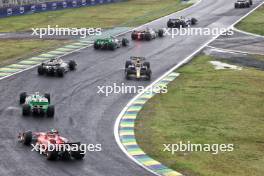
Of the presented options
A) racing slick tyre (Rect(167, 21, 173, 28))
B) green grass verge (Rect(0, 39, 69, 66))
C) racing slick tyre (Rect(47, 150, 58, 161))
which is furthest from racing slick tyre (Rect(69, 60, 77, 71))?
racing slick tyre (Rect(167, 21, 173, 28))

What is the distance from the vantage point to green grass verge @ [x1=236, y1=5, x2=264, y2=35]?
7069 cm

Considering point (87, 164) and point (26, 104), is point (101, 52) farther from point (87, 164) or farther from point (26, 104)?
point (87, 164)

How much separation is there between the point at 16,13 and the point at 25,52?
23992 mm

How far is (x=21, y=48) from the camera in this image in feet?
192

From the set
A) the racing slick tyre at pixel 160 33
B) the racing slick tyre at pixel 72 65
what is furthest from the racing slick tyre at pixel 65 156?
the racing slick tyre at pixel 160 33

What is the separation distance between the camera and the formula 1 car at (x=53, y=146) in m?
28.2

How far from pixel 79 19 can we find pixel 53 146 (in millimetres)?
50875

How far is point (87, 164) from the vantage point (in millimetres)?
28203

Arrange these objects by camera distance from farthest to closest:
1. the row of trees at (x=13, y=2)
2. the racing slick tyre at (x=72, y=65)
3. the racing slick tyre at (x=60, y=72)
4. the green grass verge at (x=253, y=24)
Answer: the row of trees at (x=13, y=2) < the green grass verge at (x=253, y=24) < the racing slick tyre at (x=72, y=65) < the racing slick tyre at (x=60, y=72)

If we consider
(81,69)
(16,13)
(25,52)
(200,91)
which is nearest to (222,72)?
(200,91)

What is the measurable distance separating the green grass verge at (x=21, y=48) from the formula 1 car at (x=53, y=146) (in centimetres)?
2187

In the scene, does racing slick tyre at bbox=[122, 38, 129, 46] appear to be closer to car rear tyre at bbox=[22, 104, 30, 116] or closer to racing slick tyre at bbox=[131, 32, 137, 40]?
racing slick tyre at bbox=[131, 32, 137, 40]

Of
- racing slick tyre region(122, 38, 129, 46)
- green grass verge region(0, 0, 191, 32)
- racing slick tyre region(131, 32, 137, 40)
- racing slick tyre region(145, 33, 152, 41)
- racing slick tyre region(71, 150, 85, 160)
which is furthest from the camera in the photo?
green grass verge region(0, 0, 191, 32)

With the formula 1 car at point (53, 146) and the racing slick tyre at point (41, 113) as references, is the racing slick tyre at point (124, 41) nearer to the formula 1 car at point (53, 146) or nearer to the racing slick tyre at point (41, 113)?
the racing slick tyre at point (41, 113)
